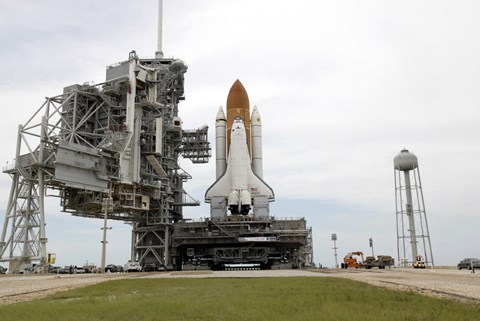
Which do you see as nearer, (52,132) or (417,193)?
(52,132)

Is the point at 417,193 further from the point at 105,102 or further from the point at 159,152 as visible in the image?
the point at 105,102

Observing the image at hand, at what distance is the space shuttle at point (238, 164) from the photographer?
210 feet

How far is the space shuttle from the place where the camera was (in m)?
64.1

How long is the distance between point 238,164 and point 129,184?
14.9 metres

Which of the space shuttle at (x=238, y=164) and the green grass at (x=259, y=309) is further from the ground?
the space shuttle at (x=238, y=164)

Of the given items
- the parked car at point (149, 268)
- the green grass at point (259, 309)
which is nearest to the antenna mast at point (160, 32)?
the parked car at point (149, 268)

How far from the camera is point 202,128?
7594 centimetres

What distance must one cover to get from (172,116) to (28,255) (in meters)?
29.9

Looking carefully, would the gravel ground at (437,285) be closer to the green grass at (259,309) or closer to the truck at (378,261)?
the green grass at (259,309)

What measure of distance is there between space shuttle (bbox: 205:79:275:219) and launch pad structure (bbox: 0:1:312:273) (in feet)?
6.19

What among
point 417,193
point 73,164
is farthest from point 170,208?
point 417,193

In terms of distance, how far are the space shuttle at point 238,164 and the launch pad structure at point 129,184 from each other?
6.19 ft

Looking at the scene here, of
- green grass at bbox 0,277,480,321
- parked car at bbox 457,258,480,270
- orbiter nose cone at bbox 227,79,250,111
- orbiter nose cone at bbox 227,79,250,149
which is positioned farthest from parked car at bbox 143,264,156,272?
green grass at bbox 0,277,480,321

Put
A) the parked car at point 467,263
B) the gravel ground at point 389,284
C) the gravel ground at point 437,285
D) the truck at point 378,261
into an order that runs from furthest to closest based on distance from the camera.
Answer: the truck at point 378,261
the parked car at point 467,263
the gravel ground at point 389,284
the gravel ground at point 437,285
